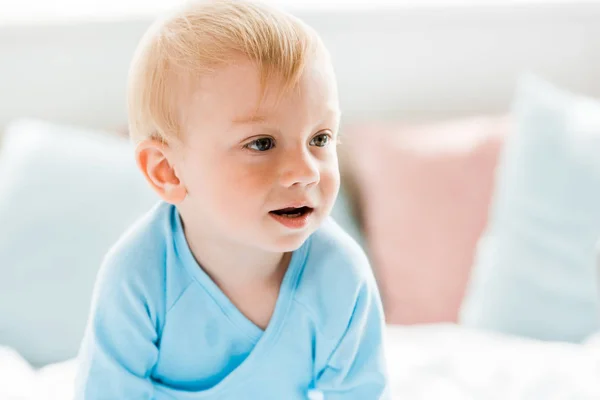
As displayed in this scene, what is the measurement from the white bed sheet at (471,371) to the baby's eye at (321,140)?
1.72 ft

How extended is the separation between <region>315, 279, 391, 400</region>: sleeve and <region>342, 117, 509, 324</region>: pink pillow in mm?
578

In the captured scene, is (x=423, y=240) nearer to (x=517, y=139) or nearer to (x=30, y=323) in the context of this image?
(x=517, y=139)

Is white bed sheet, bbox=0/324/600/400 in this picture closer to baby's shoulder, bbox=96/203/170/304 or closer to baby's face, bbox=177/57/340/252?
baby's shoulder, bbox=96/203/170/304

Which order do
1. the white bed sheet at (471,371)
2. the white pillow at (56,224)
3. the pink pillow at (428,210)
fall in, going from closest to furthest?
1. the white bed sheet at (471,371)
2. the white pillow at (56,224)
3. the pink pillow at (428,210)

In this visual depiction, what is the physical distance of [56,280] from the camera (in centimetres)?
158

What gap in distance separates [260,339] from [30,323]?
2.10ft

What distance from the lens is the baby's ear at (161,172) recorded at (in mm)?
1048

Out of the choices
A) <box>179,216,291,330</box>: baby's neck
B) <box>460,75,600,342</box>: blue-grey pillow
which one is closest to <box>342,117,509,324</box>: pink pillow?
<box>460,75,600,342</box>: blue-grey pillow

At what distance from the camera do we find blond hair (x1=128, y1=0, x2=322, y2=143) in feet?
3.14

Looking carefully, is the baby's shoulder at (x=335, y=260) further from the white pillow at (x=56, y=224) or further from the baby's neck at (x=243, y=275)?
the white pillow at (x=56, y=224)

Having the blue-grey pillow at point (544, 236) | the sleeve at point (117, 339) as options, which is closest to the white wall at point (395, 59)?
the blue-grey pillow at point (544, 236)

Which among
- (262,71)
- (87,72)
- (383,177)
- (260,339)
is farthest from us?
(87,72)

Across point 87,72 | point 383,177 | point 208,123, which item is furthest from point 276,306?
point 87,72

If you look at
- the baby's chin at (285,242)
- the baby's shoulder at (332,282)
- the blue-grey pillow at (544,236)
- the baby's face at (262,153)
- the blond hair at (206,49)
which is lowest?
the blue-grey pillow at (544,236)
